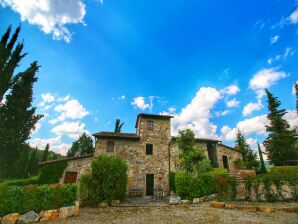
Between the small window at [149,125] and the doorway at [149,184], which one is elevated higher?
the small window at [149,125]

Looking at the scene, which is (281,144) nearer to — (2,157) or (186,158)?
(186,158)

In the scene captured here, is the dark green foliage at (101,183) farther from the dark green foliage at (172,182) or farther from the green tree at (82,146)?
the green tree at (82,146)

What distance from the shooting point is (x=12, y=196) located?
23.7 feet

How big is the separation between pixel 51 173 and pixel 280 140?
27947 millimetres

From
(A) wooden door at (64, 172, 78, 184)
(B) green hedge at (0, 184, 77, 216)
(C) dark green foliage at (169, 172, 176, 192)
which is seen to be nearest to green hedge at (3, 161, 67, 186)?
(A) wooden door at (64, 172, 78, 184)

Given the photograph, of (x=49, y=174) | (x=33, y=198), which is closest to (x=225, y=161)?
(x=49, y=174)

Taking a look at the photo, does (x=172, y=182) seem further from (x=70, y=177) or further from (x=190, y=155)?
(x=70, y=177)

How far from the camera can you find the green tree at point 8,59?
1694cm

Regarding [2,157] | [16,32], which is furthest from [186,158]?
[16,32]

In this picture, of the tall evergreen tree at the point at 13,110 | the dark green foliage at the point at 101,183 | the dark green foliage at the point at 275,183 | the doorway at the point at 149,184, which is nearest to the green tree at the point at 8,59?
the tall evergreen tree at the point at 13,110

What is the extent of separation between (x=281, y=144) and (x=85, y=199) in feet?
82.6

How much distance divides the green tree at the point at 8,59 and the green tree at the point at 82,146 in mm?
16113

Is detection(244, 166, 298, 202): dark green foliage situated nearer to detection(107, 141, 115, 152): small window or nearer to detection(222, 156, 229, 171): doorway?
detection(222, 156, 229, 171): doorway

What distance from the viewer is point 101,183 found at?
11664 mm
